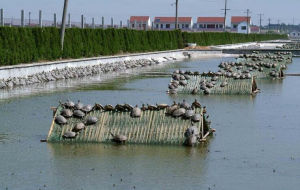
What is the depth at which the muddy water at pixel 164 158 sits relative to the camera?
12.2m

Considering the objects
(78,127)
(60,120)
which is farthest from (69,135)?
(60,120)

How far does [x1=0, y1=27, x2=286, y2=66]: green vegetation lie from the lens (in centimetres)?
3504

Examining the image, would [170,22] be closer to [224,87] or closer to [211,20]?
[211,20]

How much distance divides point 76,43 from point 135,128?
29.5 meters

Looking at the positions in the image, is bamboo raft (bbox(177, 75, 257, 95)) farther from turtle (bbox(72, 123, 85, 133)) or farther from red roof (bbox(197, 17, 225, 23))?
red roof (bbox(197, 17, 225, 23))

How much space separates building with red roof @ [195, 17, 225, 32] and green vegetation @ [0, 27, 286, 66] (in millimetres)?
118353

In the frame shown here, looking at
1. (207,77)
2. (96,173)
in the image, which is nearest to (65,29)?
(207,77)

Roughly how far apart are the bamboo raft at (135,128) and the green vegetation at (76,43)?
57.4 feet

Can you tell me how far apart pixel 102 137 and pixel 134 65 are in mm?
33035

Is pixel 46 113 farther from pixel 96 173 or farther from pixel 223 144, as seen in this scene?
pixel 96 173

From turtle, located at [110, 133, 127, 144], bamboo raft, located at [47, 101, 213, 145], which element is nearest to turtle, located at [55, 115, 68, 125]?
bamboo raft, located at [47, 101, 213, 145]

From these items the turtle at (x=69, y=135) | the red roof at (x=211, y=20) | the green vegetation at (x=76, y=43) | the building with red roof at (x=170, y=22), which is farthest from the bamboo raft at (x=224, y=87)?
the red roof at (x=211, y=20)

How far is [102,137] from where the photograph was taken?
15.8 m

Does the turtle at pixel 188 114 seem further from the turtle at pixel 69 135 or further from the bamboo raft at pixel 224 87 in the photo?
the bamboo raft at pixel 224 87
